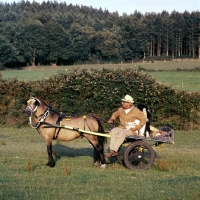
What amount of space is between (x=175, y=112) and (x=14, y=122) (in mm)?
8732

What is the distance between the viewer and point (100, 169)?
11133 mm

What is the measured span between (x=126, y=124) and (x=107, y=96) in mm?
10790

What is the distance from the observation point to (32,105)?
11.6 metres

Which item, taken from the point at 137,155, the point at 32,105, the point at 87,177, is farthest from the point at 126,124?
the point at 32,105

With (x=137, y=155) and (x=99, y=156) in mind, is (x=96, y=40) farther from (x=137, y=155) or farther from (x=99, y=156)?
(x=137, y=155)

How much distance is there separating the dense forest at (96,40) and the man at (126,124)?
7639 cm

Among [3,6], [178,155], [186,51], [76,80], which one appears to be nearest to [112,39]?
[186,51]

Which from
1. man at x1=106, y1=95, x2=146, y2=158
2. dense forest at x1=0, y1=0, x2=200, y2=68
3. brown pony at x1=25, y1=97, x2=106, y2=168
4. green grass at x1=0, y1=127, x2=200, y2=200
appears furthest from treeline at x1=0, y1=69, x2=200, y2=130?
dense forest at x1=0, y1=0, x2=200, y2=68

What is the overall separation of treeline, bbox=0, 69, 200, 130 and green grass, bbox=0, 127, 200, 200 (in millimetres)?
6772

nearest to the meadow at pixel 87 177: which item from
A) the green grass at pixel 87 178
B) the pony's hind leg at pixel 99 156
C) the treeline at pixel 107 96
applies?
the green grass at pixel 87 178

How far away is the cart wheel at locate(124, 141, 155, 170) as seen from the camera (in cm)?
1117

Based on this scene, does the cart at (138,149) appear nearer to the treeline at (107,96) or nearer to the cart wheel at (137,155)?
the cart wheel at (137,155)

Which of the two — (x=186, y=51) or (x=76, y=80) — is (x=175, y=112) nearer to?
(x=76, y=80)

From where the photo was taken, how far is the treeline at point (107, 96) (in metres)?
22.2
